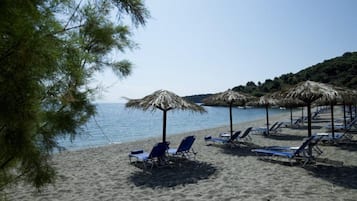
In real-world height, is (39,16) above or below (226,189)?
above

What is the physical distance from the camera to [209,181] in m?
6.57

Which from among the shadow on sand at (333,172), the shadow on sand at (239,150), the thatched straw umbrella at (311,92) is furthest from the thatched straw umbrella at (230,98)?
the shadow on sand at (333,172)

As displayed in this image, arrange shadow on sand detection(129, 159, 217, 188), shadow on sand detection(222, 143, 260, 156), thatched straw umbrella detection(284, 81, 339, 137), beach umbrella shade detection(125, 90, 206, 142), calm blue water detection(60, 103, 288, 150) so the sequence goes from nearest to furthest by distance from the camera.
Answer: calm blue water detection(60, 103, 288, 150)
shadow on sand detection(129, 159, 217, 188)
thatched straw umbrella detection(284, 81, 339, 137)
beach umbrella shade detection(125, 90, 206, 142)
shadow on sand detection(222, 143, 260, 156)

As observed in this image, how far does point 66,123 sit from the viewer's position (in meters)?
2.13

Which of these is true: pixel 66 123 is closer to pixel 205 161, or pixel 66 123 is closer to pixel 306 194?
pixel 306 194

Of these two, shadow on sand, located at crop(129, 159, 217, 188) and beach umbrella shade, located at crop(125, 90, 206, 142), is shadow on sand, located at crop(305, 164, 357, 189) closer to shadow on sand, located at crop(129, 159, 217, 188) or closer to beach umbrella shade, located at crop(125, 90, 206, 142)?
shadow on sand, located at crop(129, 159, 217, 188)

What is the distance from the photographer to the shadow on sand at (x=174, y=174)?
21.6 feet

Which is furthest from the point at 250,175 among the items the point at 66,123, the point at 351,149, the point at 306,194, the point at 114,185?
the point at 66,123

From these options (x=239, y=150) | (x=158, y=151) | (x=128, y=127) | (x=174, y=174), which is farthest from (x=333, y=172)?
(x=128, y=127)

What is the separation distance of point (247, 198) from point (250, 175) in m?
1.70

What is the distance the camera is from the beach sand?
18.3 feet

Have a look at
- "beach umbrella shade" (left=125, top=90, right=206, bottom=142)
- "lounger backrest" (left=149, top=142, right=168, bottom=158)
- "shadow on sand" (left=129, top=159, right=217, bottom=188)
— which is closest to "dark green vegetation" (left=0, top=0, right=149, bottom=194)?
"shadow on sand" (left=129, top=159, right=217, bottom=188)

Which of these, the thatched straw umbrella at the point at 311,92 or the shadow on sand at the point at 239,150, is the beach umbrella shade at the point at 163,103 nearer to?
the shadow on sand at the point at 239,150

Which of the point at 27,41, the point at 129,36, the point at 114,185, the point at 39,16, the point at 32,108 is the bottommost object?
the point at 114,185
